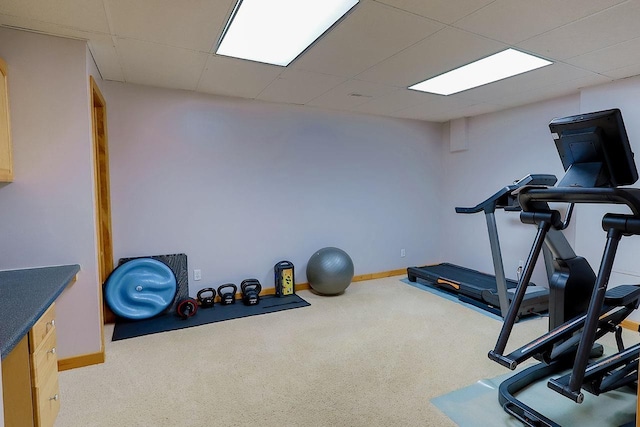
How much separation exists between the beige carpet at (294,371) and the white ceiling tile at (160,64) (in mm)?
2397

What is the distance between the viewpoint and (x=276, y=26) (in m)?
2.36

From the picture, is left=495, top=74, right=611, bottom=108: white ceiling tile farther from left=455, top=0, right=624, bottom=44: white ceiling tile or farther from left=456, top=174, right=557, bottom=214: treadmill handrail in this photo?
left=455, top=0, right=624, bottom=44: white ceiling tile

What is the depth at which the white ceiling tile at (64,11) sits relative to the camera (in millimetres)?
2016

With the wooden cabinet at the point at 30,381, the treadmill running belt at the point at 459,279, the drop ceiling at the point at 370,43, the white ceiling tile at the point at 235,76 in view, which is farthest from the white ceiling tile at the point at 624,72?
the wooden cabinet at the point at 30,381

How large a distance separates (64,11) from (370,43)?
1947 mm

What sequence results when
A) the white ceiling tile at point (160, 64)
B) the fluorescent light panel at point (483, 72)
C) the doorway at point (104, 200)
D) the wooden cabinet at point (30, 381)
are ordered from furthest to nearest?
1. the doorway at point (104, 200)
2. the fluorescent light panel at point (483, 72)
3. the white ceiling tile at point (160, 64)
4. the wooden cabinet at point (30, 381)

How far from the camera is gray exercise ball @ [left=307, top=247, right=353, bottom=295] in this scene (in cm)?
419

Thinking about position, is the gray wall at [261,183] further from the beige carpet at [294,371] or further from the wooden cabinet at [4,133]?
the wooden cabinet at [4,133]

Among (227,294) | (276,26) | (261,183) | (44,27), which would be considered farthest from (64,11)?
(227,294)

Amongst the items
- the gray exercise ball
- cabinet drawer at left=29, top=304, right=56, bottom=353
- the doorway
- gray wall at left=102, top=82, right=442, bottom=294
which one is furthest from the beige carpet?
gray wall at left=102, top=82, right=442, bottom=294

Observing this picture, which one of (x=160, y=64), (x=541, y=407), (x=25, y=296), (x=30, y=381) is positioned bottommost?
(x=541, y=407)

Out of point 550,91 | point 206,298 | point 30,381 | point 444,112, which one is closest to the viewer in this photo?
point 30,381

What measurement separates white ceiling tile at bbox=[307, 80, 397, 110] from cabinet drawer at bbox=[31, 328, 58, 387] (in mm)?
3031

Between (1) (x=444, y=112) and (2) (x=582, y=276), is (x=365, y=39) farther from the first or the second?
(1) (x=444, y=112)
